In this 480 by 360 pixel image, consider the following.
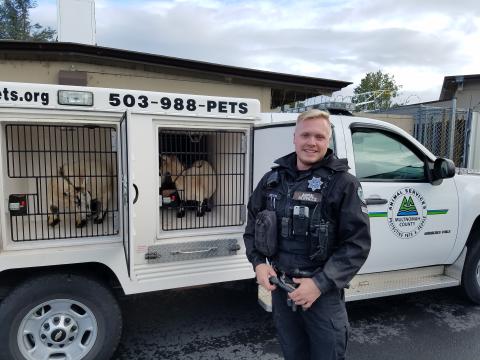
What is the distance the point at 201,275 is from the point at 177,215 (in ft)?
2.47

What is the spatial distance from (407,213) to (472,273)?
1.23m

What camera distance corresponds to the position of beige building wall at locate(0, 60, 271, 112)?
812cm

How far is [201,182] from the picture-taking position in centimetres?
394

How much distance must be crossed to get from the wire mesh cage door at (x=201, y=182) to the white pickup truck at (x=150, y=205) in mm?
15

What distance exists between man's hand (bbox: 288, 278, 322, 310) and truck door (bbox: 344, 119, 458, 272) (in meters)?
1.62

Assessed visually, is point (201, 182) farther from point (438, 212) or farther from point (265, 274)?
point (438, 212)

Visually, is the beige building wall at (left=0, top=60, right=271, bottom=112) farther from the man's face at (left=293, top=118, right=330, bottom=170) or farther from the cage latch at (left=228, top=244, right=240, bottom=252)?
the man's face at (left=293, top=118, right=330, bottom=170)

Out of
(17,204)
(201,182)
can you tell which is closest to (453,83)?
(201,182)

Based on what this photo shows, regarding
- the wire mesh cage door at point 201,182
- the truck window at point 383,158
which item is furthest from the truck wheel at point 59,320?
the truck window at point 383,158

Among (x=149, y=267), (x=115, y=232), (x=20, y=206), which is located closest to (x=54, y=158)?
(x=20, y=206)

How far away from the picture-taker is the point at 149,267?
3254mm

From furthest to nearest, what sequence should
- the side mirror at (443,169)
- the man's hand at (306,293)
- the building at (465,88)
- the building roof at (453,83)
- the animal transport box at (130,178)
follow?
1. the building at (465,88)
2. the building roof at (453,83)
3. the side mirror at (443,169)
4. the animal transport box at (130,178)
5. the man's hand at (306,293)

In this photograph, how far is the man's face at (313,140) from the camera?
7.04ft

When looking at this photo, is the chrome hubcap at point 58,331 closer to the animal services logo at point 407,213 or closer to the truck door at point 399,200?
the truck door at point 399,200
